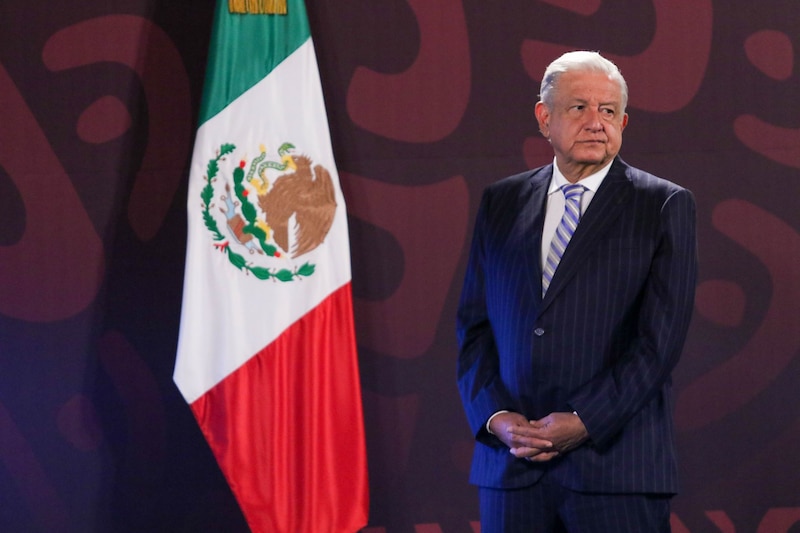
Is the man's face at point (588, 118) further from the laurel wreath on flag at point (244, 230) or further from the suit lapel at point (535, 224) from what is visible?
the laurel wreath on flag at point (244, 230)

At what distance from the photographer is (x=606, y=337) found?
71.4 inches

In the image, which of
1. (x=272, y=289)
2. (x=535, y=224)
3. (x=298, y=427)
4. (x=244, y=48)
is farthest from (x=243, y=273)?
(x=535, y=224)

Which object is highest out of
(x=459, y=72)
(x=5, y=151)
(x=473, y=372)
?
(x=459, y=72)

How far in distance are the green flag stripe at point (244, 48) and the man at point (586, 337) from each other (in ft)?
3.87

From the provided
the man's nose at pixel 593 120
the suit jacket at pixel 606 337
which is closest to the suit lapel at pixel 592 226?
the suit jacket at pixel 606 337

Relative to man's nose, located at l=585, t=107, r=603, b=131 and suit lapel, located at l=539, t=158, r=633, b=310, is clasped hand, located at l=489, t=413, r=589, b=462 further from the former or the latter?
man's nose, located at l=585, t=107, r=603, b=131

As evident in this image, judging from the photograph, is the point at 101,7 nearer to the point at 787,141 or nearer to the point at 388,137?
the point at 388,137

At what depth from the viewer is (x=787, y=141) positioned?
126 inches

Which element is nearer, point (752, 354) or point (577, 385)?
point (577, 385)

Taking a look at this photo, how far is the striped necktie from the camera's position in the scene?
1851 mm

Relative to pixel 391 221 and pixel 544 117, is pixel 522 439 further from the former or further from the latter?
pixel 391 221

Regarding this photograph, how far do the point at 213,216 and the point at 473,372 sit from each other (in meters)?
1.18

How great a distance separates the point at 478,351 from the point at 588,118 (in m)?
0.56

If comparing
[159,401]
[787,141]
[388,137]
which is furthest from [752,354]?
[159,401]
